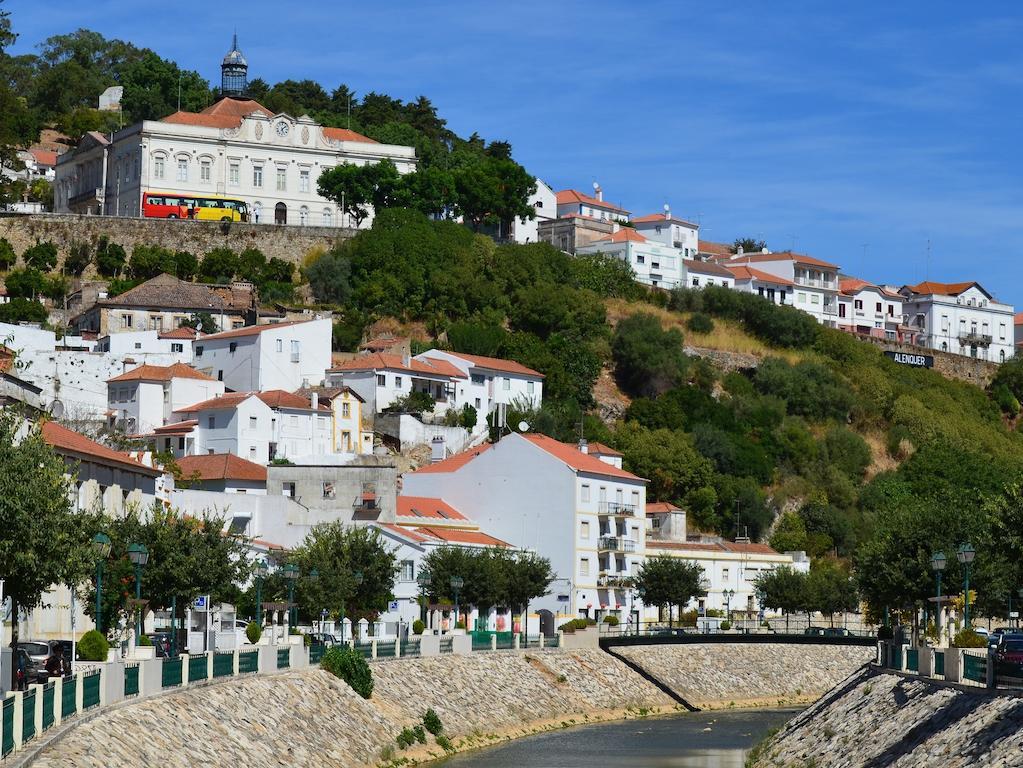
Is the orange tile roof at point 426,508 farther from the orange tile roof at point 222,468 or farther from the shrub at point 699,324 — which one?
the shrub at point 699,324

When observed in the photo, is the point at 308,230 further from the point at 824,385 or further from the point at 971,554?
the point at 971,554

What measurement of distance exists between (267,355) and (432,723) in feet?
176

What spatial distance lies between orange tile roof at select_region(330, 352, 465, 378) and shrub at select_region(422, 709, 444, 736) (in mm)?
54309

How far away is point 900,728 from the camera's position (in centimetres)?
4278

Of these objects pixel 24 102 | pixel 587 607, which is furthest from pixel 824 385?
pixel 24 102

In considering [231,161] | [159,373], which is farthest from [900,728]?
[231,161]

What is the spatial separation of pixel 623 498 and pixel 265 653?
4799cm

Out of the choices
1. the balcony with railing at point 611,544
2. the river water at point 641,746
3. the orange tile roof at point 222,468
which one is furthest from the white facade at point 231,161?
the river water at point 641,746

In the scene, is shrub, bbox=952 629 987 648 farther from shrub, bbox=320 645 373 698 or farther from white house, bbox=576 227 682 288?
white house, bbox=576 227 682 288

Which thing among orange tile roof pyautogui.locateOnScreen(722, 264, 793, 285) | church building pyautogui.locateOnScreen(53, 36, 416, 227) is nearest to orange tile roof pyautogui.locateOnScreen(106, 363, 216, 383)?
church building pyautogui.locateOnScreen(53, 36, 416, 227)

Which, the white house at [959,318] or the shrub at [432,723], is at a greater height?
the white house at [959,318]

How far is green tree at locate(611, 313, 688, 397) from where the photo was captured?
125438mm

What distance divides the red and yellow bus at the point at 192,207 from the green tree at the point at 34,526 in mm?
86099

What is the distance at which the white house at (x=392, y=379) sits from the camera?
108 meters
